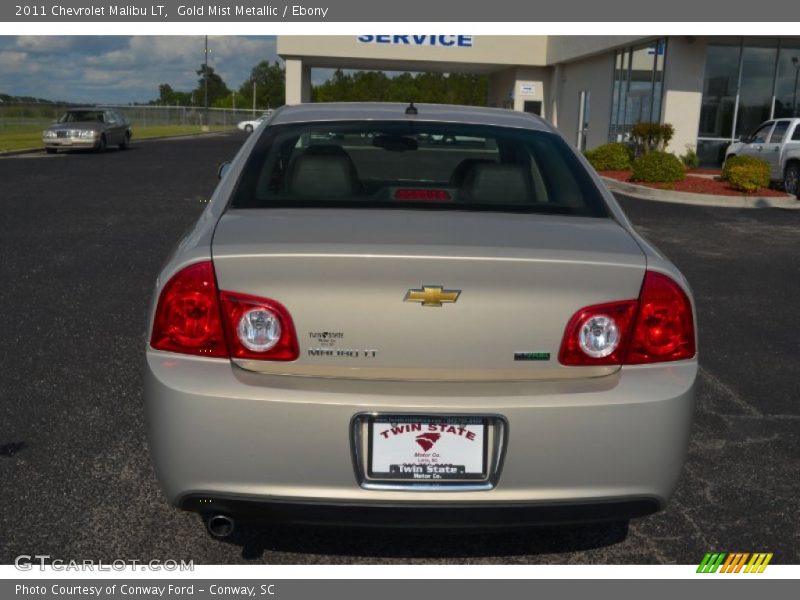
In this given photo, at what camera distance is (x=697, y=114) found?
76.3 ft

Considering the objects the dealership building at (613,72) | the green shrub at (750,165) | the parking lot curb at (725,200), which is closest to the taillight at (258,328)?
the parking lot curb at (725,200)

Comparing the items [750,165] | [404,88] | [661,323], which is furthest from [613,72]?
[404,88]

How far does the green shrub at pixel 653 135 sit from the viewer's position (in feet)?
71.6

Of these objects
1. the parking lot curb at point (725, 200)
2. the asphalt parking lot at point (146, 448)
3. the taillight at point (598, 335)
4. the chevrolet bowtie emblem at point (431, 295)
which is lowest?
the parking lot curb at point (725, 200)

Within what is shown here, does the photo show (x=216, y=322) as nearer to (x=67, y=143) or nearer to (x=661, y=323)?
(x=661, y=323)

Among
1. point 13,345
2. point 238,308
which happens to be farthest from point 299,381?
point 13,345

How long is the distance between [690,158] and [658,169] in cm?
515

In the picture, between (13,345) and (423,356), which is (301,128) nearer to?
(423,356)

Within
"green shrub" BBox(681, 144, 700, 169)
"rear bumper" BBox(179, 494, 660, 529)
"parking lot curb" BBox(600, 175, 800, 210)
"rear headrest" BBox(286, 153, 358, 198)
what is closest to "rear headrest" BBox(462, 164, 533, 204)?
"rear headrest" BBox(286, 153, 358, 198)

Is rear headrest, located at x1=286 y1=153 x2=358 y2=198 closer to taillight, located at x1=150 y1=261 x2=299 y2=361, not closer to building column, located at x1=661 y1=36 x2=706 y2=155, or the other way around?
taillight, located at x1=150 y1=261 x2=299 y2=361

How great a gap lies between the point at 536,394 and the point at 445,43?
3844 cm

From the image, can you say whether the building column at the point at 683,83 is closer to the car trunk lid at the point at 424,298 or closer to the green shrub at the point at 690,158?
the green shrub at the point at 690,158
